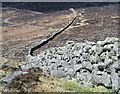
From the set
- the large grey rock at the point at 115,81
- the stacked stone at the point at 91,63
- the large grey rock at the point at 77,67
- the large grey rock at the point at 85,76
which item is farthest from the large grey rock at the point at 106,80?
the large grey rock at the point at 77,67

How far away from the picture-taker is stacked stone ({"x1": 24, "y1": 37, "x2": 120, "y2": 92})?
12.2 metres

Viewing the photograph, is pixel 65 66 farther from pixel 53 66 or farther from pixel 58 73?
pixel 53 66

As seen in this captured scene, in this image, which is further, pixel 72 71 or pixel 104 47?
pixel 72 71

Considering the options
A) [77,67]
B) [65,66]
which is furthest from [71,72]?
[65,66]

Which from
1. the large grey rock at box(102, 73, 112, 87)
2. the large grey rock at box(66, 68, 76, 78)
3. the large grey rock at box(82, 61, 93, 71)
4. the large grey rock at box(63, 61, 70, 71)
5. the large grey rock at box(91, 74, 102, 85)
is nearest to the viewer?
the large grey rock at box(102, 73, 112, 87)

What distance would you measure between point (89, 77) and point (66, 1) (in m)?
111

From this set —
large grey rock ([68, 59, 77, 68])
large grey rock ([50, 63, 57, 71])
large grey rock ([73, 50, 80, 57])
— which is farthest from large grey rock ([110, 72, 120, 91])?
large grey rock ([50, 63, 57, 71])

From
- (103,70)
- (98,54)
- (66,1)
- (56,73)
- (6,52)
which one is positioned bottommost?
(6,52)

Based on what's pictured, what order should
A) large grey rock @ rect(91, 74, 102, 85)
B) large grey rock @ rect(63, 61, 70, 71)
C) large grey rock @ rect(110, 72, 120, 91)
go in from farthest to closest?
large grey rock @ rect(63, 61, 70, 71) → large grey rock @ rect(91, 74, 102, 85) → large grey rock @ rect(110, 72, 120, 91)

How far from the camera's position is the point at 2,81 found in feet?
45.3

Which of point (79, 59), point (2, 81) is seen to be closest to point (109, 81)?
point (79, 59)

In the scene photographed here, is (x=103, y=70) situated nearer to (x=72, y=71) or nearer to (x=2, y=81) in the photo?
(x=72, y=71)

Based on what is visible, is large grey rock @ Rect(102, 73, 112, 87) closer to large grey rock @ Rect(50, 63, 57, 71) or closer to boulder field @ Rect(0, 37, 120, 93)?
boulder field @ Rect(0, 37, 120, 93)

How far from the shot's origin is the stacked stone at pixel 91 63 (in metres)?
12.2
